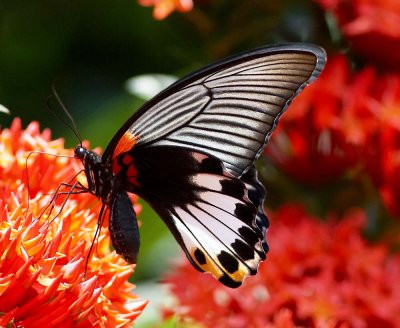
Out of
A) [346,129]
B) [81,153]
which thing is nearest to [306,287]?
[346,129]

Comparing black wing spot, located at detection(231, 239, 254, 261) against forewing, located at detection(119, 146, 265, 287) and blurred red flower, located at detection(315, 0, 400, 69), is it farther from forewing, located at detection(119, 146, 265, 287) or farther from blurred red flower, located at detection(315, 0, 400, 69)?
blurred red flower, located at detection(315, 0, 400, 69)

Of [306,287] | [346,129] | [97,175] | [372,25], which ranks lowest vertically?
[306,287]

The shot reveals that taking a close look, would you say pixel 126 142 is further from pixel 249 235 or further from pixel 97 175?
pixel 249 235

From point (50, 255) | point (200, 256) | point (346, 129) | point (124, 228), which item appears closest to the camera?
point (50, 255)

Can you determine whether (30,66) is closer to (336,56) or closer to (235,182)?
(336,56)

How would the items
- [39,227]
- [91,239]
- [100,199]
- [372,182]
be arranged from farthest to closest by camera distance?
[372,182]
[100,199]
[91,239]
[39,227]

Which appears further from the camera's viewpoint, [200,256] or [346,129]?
[346,129]

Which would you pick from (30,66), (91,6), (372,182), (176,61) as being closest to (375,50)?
(372,182)
